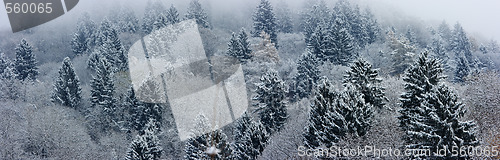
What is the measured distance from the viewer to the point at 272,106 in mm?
36719

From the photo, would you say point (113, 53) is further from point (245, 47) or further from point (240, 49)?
point (245, 47)

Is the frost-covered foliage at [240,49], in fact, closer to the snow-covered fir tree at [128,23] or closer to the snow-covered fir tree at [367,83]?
the snow-covered fir tree at [367,83]

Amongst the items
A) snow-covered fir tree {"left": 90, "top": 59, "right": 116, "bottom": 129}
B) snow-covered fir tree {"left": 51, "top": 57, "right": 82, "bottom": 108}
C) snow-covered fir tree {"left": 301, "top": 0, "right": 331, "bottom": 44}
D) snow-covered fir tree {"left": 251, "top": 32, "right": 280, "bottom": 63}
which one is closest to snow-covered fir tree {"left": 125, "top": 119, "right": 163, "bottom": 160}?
snow-covered fir tree {"left": 90, "top": 59, "right": 116, "bottom": 129}

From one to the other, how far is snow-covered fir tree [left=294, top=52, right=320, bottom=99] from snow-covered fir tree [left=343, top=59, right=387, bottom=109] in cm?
1864

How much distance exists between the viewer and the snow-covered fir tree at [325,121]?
25.3m

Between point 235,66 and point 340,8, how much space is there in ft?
111

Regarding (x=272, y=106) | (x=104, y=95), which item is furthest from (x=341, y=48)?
(x=104, y=95)

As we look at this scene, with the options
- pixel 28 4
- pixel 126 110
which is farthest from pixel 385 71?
pixel 28 4

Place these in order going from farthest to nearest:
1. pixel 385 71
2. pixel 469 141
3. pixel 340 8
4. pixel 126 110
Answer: pixel 340 8 < pixel 385 71 < pixel 126 110 < pixel 469 141

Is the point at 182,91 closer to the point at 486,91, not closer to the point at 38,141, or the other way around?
the point at 38,141

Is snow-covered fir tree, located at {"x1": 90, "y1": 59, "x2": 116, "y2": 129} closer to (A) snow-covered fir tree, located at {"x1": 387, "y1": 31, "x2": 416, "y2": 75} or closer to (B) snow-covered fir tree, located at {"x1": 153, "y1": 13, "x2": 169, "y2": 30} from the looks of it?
(B) snow-covered fir tree, located at {"x1": 153, "y1": 13, "x2": 169, "y2": 30}

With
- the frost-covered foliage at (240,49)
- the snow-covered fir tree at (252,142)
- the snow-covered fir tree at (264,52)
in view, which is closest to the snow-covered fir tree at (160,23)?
the frost-covered foliage at (240,49)

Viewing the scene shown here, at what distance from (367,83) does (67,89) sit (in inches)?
1516

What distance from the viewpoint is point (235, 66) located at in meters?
51.2
